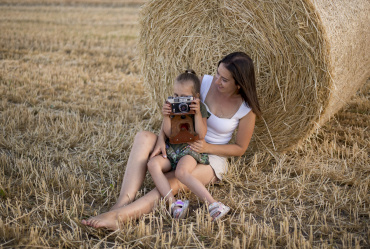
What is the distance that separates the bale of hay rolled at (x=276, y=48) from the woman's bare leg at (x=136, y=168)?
1247 mm

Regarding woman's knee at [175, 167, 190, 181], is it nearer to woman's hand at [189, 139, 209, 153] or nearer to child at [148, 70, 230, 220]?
child at [148, 70, 230, 220]

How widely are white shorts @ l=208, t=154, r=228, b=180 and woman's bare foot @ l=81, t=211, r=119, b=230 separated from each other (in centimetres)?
99

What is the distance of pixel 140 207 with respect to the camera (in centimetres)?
285

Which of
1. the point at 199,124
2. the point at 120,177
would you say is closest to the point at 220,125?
the point at 199,124

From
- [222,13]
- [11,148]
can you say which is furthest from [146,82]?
[11,148]

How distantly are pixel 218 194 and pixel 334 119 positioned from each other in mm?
2424

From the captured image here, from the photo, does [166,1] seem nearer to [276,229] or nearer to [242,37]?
[242,37]

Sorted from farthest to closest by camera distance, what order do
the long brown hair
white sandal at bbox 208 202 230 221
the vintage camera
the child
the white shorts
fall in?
the white shorts, the long brown hair, the vintage camera, the child, white sandal at bbox 208 202 230 221

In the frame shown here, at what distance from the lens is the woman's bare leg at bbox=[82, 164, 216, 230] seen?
8.61 ft

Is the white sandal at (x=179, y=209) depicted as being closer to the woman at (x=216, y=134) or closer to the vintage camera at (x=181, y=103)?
the woman at (x=216, y=134)

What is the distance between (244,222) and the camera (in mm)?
2842

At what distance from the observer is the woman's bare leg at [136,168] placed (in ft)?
9.99

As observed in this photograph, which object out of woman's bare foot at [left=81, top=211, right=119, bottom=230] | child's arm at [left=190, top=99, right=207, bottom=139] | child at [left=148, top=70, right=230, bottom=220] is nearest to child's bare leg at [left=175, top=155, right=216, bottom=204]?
child at [left=148, top=70, right=230, bottom=220]

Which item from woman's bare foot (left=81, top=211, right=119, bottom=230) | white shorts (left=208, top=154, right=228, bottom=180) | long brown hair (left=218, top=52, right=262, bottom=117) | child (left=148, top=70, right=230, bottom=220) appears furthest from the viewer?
white shorts (left=208, top=154, right=228, bottom=180)
